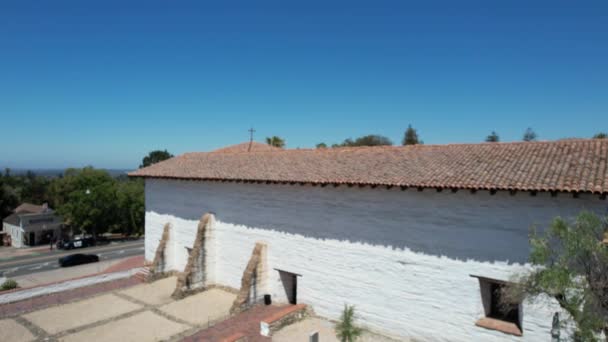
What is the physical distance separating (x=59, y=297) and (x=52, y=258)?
22923 mm

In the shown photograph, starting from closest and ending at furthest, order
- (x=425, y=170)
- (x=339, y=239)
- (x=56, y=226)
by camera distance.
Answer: (x=425, y=170), (x=339, y=239), (x=56, y=226)

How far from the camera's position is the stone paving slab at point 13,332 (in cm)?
1191

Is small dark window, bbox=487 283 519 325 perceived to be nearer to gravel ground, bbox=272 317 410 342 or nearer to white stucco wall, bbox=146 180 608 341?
white stucco wall, bbox=146 180 608 341

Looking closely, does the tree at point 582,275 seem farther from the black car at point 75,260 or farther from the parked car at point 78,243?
the parked car at point 78,243

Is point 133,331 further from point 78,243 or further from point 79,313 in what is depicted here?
point 78,243

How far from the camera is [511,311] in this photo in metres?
10.5

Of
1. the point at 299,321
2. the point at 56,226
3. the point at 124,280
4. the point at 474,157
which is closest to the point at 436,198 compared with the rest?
the point at 474,157

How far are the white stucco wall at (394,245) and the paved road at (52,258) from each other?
22.5 meters

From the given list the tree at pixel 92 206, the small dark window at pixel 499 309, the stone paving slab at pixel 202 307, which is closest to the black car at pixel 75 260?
the tree at pixel 92 206

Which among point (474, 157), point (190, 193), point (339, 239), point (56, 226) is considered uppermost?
point (474, 157)

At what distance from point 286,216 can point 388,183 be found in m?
4.44

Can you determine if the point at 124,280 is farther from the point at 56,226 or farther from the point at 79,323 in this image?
the point at 56,226

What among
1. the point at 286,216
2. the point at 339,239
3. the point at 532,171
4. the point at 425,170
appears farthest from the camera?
the point at 286,216

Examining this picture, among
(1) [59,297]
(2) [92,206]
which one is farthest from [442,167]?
(2) [92,206]
